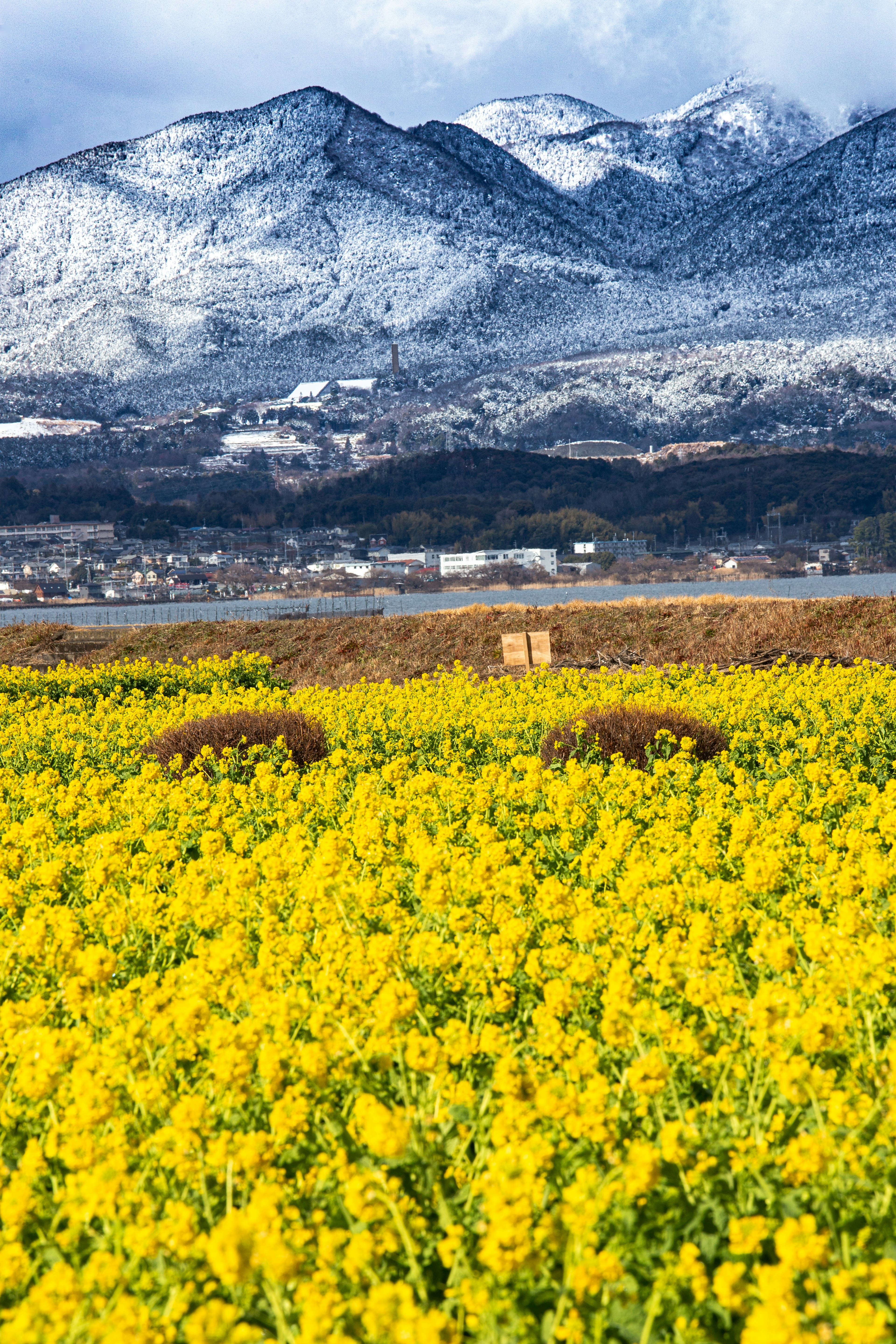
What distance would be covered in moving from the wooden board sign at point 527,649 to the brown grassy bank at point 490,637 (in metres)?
3.01

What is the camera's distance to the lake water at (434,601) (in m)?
43.4

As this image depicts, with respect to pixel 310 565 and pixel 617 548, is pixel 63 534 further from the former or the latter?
pixel 617 548

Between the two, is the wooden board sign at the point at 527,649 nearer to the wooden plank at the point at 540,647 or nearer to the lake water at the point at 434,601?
the wooden plank at the point at 540,647

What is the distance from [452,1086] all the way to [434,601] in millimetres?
95734

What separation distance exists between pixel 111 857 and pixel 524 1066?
3200 millimetres

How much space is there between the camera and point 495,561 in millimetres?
152250

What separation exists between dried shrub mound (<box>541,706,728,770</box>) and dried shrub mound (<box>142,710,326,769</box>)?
105 inches

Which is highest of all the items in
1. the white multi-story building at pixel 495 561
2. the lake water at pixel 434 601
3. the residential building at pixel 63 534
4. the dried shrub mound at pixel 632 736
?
the residential building at pixel 63 534

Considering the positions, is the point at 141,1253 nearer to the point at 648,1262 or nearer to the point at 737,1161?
the point at 648,1262

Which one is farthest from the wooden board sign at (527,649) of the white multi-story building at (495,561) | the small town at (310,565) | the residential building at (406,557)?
the residential building at (406,557)

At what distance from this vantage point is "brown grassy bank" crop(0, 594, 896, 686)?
2391 centimetres

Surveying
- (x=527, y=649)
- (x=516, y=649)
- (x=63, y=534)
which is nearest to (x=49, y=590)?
(x=63, y=534)

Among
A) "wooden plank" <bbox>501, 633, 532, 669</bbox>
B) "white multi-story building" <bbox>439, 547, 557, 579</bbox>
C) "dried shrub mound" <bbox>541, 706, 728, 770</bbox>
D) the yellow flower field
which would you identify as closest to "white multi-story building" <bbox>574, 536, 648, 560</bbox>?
"white multi-story building" <bbox>439, 547, 557, 579</bbox>

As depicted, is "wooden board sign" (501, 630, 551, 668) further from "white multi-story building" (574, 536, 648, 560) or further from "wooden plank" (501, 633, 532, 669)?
"white multi-story building" (574, 536, 648, 560)
